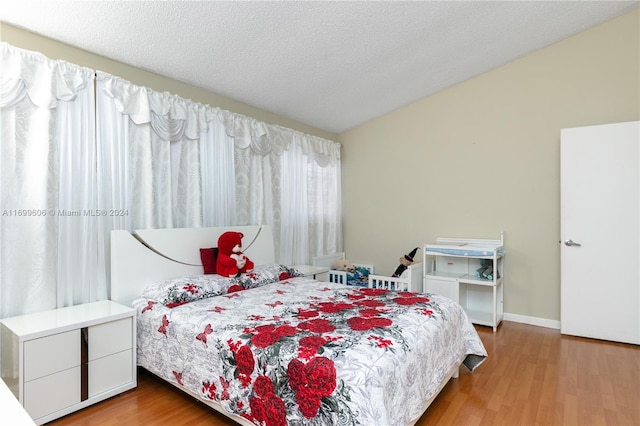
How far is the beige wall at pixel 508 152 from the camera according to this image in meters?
3.54

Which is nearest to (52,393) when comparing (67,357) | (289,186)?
(67,357)

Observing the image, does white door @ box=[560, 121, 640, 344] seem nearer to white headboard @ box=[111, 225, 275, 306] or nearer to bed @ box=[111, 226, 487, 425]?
bed @ box=[111, 226, 487, 425]

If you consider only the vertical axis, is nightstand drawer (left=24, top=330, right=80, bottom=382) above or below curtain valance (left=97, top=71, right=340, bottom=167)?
below

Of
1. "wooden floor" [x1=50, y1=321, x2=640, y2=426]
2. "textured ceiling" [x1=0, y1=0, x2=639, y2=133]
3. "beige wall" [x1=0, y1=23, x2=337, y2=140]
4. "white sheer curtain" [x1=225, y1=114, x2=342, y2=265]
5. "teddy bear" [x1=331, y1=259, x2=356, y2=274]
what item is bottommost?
"wooden floor" [x1=50, y1=321, x2=640, y2=426]

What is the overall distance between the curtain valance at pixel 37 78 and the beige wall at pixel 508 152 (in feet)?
11.7

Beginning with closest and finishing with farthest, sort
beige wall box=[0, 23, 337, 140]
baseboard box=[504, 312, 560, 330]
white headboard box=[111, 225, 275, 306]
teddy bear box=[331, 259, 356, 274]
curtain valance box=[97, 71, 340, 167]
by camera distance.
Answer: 1. beige wall box=[0, 23, 337, 140]
2. white headboard box=[111, 225, 275, 306]
3. curtain valance box=[97, 71, 340, 167]
4. baseboard box=[504, 312, 560, 330]
5. teddy bear box=[331, 259, 356, 274]

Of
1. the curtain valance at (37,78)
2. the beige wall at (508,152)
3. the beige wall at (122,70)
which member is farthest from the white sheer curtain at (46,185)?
the beige wall at (508,152)

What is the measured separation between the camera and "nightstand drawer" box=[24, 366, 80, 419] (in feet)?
6.36

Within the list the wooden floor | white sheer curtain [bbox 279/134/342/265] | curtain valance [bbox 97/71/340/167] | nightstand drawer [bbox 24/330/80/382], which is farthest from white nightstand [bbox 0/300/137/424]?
white sheer curtain [bbox 279/134/342/265]

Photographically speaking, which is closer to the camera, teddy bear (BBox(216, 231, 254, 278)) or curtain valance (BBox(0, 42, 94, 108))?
curtain valance (BBox(0, 42, 94, 108))

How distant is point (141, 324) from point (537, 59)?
458 centimetres

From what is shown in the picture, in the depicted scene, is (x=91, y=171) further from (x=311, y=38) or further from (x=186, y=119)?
(x=311, y=38)

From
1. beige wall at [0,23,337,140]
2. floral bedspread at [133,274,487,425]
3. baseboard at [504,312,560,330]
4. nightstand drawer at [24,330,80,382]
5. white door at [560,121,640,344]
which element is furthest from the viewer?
baseboard at [504,312,560,330]

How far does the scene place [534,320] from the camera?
384 centimetres
